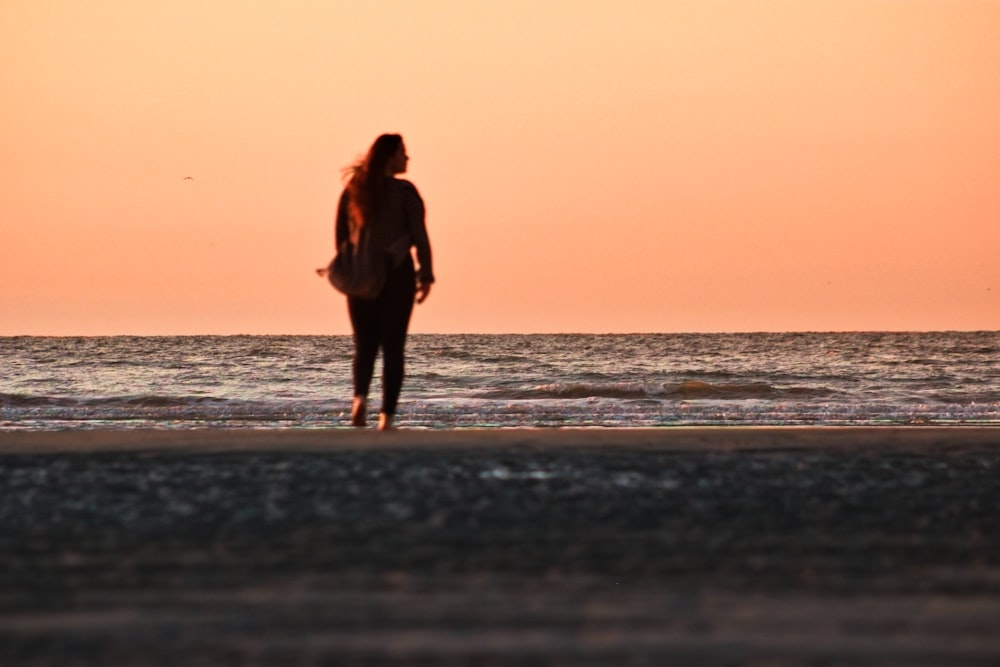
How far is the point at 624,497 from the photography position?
363cm

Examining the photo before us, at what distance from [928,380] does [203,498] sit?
25.9 meters

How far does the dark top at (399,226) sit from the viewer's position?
6820 millimetres

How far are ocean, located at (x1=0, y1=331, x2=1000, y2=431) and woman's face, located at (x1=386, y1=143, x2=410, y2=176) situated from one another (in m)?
5.97

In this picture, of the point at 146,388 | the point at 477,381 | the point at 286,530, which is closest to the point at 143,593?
the point at 286,530

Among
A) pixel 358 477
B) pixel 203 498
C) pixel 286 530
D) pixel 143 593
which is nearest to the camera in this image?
pixel 143 593

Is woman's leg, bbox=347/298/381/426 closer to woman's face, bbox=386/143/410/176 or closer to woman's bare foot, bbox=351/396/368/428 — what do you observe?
woman's bare foot, bbox=351/396/368/428

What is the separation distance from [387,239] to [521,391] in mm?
16340

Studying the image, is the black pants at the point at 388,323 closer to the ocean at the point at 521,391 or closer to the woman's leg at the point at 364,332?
the woman's leg at the point at 364,332

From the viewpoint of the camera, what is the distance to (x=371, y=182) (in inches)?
269

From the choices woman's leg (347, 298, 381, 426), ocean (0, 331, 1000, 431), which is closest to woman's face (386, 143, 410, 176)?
woman's leg (347, 298, 381, 426)

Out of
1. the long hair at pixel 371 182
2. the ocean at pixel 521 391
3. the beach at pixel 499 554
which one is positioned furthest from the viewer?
the ocean at pixel 521 391

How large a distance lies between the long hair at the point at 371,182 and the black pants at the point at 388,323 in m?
0.31

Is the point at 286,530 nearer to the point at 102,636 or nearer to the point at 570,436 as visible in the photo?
the point at 102,636

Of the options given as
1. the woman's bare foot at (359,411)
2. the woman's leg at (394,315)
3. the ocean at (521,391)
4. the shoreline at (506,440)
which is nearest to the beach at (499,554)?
the shoreline at (506,440)
